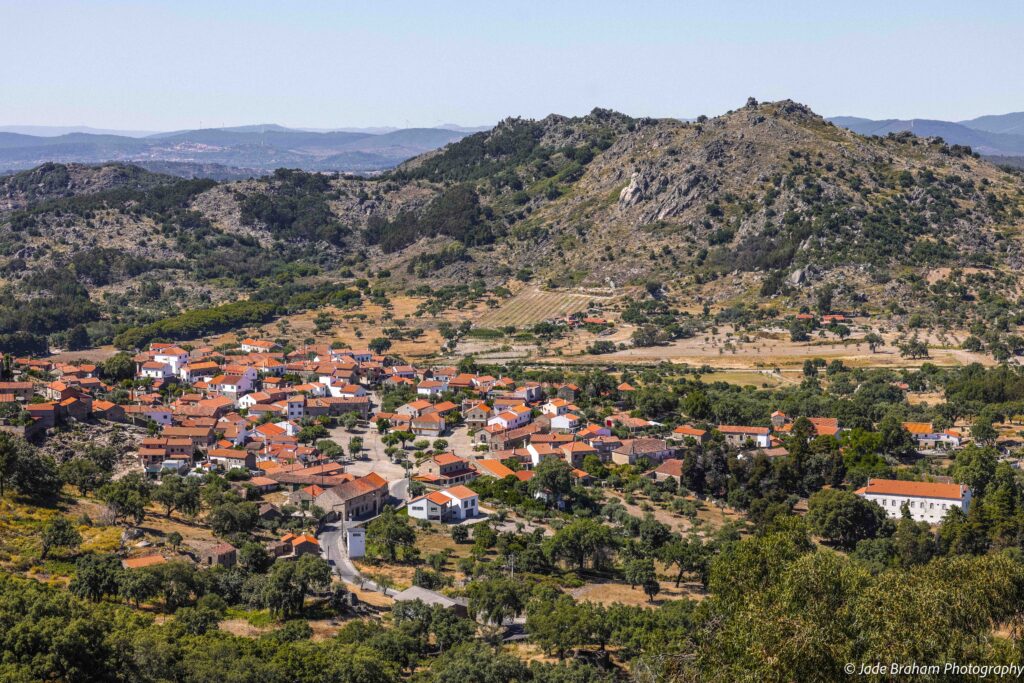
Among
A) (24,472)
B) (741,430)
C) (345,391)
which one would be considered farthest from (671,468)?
(24,472)

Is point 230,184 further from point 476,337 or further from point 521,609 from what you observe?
point 521,609

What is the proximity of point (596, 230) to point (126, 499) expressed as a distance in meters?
101

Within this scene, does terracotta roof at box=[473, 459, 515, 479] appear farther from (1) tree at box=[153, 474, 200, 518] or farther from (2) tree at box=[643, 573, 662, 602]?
(1) tree at box=[153, 474, 200, 518]

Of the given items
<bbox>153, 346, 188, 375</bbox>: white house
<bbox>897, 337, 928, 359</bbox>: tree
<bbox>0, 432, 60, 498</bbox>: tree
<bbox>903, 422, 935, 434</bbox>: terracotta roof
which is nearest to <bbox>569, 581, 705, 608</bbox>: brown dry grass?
<bbox>0, 432, 60, 498</bbox>: tree

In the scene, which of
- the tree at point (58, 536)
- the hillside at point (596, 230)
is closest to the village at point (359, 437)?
the tree at point (58, 536)

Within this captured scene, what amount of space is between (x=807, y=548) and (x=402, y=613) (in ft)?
54.9

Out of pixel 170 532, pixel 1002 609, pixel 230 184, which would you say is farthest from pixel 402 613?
pixel 230 184

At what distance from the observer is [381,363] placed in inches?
3401

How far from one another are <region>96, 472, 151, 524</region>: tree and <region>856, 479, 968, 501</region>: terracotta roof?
34.3 metres

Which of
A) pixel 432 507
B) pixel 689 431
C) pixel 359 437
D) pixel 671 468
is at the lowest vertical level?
pixel 359 437

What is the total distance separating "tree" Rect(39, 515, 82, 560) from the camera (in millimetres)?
38969

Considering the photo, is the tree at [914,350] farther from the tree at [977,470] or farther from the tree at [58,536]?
the tree at [58,536]

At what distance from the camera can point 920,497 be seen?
51250 mm

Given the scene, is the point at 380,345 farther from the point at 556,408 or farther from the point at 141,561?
the point at 141,561
